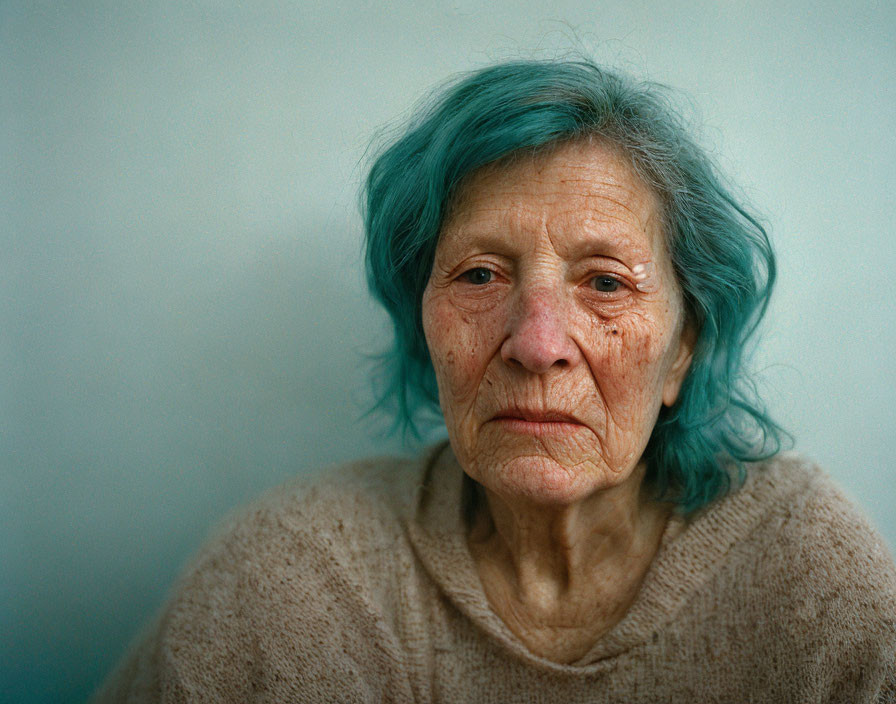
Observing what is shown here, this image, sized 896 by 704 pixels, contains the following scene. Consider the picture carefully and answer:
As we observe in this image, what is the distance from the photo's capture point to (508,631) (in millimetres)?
1227

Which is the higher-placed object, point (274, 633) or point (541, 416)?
point (541, 416)

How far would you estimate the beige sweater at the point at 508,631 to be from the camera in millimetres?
1145

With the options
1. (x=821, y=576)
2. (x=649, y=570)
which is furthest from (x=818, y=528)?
(x=649, y=570)

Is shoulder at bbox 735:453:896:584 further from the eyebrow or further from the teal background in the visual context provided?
the eyebrow

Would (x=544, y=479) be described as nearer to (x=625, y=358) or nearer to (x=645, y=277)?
(x=625, y=358)

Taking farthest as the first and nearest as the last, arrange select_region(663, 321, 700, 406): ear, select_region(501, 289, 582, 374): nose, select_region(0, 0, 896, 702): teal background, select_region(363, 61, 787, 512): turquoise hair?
select_region(0, 0, 896, 702): teal background → select_region(663, 321, 700, 406): ear → select_region(363, 61, 787, 512): turquoise hair → select_region(501, 289, 582, 374): nose

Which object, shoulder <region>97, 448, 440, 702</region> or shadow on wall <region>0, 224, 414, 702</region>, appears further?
shadow on wall <region>0, 224, 414, 702</region>

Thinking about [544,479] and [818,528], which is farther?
[818,528]

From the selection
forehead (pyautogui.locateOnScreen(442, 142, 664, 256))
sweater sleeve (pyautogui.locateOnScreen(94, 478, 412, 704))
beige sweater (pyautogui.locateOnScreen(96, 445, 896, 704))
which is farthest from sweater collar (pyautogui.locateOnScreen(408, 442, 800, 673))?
forehead (pyautogui.locateOnScreen(442, 142, 664, 256))

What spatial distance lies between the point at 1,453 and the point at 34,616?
0.38 meters

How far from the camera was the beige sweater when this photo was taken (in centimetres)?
114

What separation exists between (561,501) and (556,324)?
286 millimetres

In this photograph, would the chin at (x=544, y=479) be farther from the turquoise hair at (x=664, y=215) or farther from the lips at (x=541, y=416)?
the turquoise hair at (x=664, y=215)

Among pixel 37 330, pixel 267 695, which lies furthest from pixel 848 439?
pixel 37 330
